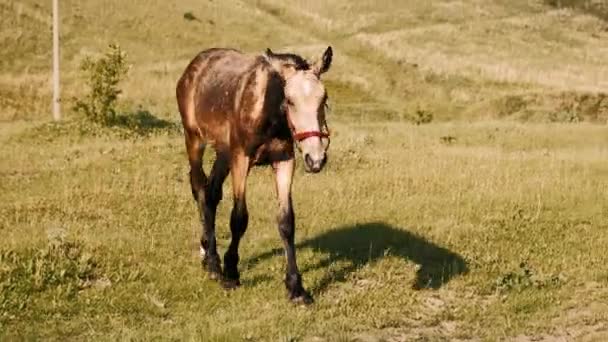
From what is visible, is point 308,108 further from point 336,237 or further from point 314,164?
point 336,237

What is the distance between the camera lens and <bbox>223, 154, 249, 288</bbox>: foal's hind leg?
A: 11023mm

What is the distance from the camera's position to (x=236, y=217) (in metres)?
11.5

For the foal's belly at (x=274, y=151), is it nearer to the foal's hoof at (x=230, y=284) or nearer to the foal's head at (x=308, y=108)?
the foal's head at (x=308, y=108)

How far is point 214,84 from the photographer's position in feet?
40.9

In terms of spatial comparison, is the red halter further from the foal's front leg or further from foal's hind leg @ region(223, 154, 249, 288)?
foal's hind leg @ region(223, 154, 249, 288)

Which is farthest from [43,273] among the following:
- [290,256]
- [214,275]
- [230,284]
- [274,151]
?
[274,151]

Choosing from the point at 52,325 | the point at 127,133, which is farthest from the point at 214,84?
the point at 127,133

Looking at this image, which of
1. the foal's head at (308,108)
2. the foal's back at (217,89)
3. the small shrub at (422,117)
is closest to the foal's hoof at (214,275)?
A: the foal's back at (217,89)

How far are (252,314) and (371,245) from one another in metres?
3.96

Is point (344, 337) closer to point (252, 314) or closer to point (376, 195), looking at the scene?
point (252, 314)

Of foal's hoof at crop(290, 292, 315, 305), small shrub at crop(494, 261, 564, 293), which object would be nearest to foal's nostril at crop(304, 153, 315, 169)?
foal's hoof at crop(290, 292, 315, 305)

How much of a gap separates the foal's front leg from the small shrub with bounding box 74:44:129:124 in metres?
19.2

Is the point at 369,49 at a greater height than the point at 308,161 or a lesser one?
lesser

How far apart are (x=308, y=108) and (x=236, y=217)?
2519 mm
